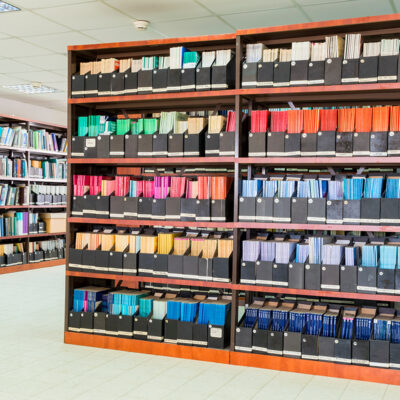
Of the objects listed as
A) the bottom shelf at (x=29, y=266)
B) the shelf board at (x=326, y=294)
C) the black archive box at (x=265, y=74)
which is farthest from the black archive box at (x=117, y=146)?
the bottom shelf at (x=29, y=266)

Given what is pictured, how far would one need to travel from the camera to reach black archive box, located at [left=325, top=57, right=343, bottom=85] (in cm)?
385

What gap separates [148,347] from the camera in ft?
14.2

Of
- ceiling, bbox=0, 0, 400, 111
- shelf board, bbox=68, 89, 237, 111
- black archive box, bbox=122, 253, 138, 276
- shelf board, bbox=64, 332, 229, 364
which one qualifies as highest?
ceiling, bbox=0, 0, 400, 111

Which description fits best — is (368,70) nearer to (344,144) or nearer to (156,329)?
(344,144)

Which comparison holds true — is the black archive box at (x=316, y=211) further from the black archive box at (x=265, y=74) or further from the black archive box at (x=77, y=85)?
the black archive box at (x=77, y=85)

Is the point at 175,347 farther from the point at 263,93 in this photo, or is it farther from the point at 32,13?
the point at 32,13

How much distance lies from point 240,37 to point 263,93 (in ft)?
1.59

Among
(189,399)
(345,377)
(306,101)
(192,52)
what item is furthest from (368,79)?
(189,399)

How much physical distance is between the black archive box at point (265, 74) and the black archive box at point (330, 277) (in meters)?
1.44

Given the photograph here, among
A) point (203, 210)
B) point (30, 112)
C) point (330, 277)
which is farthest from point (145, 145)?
point (30, 112)

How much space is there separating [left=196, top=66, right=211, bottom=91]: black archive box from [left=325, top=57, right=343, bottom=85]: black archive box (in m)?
0.91

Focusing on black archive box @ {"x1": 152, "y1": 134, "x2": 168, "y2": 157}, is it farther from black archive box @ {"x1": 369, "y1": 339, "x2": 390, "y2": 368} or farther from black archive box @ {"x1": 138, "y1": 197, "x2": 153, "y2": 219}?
black archive box @ {"x1": 369, "y1": 339, "x2": 390, "y2": 368}

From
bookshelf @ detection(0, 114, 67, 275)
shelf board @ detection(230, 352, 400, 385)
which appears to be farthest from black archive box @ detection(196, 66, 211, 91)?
bookshelf @ detection(0, 114, 67, 275)

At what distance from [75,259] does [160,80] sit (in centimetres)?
169
